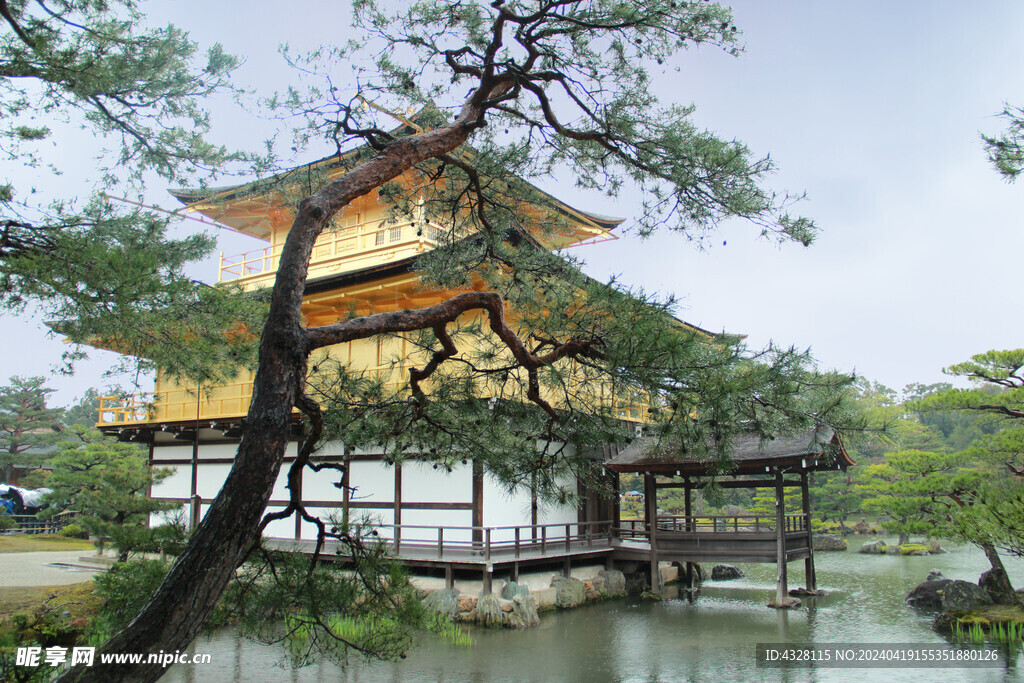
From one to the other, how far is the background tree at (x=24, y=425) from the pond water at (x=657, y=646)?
18.1 metres

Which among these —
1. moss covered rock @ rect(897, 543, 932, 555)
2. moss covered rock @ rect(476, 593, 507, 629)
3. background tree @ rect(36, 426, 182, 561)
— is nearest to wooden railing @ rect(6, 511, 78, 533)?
background tree @ rect(36, 426, 182, 561)

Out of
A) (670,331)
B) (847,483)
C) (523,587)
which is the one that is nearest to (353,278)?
(523,587)

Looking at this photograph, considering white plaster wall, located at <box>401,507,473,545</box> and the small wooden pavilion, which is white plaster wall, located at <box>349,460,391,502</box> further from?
the small wooden pavilion

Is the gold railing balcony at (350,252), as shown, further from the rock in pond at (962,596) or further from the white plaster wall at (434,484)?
the rock in pond at (962,596)

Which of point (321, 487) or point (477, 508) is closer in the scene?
point (477, 508)

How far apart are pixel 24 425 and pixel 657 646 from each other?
76.9ft

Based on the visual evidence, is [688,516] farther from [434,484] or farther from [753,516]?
[434,484]

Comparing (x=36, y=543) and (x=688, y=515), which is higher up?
(x=688, y=515)

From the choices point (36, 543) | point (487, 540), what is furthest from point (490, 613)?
point (36, 543)

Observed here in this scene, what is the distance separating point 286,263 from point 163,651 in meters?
1.53

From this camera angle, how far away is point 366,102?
3.98 meters

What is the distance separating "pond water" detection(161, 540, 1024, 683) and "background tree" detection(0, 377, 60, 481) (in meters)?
18.1

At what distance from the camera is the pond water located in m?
7.04

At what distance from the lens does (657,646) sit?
840 centimetres
